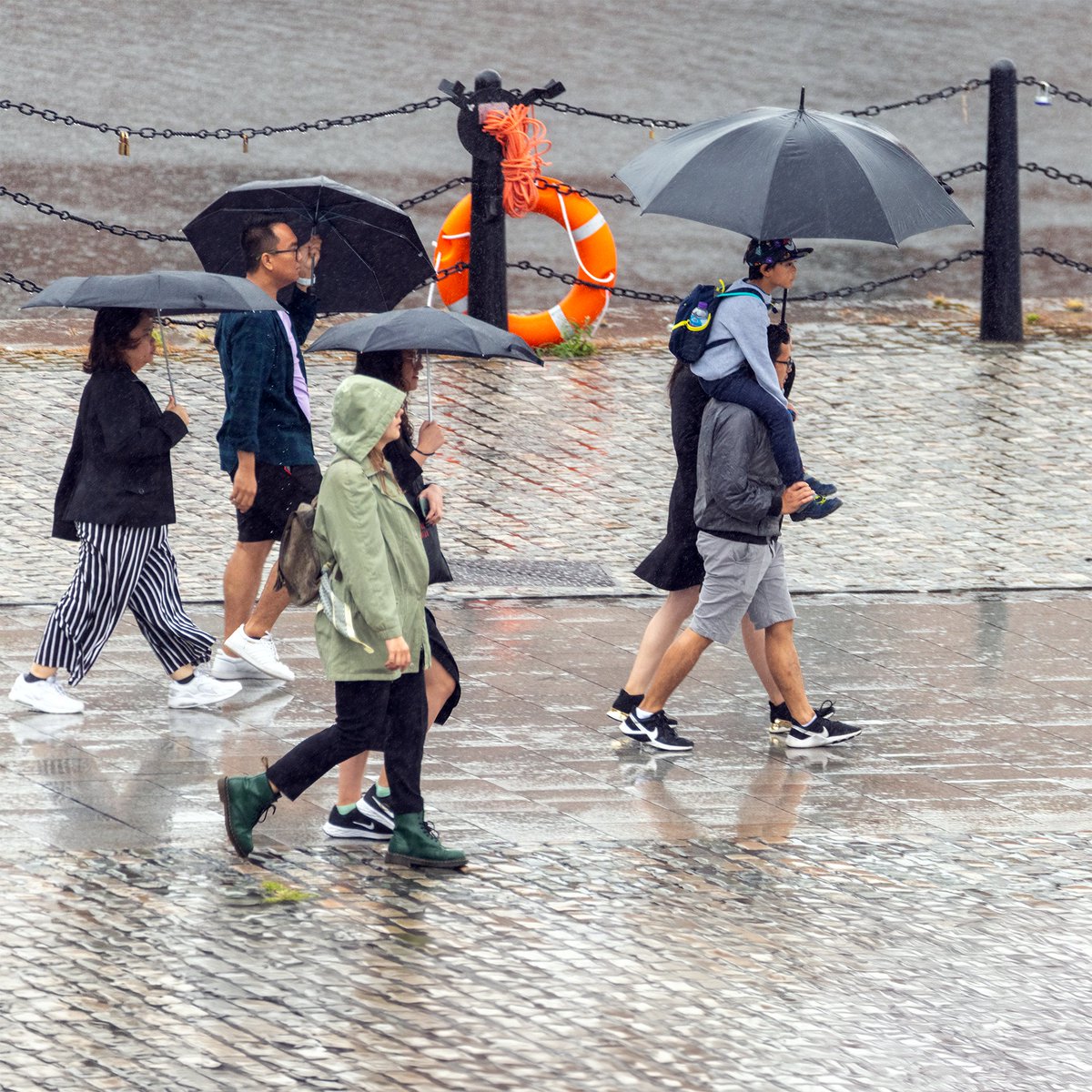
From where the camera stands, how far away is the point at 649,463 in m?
11.5

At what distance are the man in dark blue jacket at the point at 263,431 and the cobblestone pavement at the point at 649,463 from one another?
3.52 ft

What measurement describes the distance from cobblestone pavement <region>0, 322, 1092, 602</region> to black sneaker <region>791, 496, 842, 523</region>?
1.95 metres

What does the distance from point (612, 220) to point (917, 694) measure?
26.9ft

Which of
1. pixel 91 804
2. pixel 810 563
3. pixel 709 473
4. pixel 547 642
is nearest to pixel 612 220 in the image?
pixel 810 563

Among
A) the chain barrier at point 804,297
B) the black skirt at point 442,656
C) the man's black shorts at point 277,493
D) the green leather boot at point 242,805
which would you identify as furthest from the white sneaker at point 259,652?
the chain barrier at point 804,297

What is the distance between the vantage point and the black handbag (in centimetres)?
682

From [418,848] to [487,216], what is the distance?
7125 millimetres

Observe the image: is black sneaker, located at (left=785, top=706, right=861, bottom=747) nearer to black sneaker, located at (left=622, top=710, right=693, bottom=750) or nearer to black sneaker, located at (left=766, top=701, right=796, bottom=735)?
black sneaker, located at (left=766, top=701, right=796, bottom=735)

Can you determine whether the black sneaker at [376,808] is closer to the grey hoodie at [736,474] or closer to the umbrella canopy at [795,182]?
the grey hoodie at [736,474]

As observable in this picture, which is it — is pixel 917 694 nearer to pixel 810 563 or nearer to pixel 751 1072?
pixel 810 563

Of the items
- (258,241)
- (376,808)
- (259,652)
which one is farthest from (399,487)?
(259,652)

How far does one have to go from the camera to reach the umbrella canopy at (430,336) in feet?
22.1

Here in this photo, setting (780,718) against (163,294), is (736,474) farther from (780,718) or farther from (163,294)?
(163,294)

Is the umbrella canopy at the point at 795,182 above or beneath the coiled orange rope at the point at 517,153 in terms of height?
beneath
